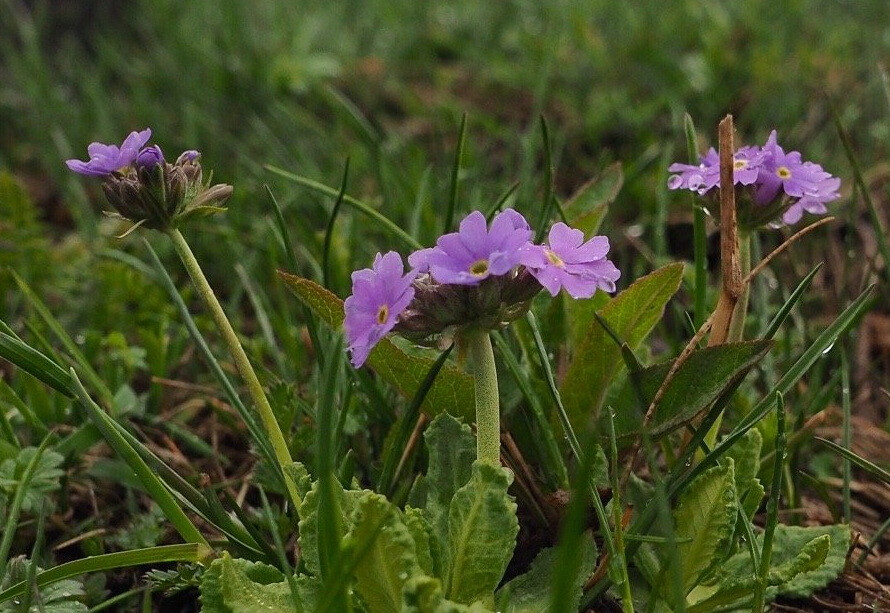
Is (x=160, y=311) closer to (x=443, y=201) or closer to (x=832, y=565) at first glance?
(x=443, y=201)

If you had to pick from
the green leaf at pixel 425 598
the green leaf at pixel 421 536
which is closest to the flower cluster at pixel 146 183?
the green leaf at pixel 421 536

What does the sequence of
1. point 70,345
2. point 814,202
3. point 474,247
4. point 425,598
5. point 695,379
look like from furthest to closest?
point 70,345
point 814,202
point 695,379
point 474,247
point 425,598

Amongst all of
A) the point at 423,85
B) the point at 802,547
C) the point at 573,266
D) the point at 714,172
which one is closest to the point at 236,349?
the point at 573,266

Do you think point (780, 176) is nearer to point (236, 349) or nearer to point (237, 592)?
point (236, 349)

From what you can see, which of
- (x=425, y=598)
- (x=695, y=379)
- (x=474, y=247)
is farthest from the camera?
(x=695, y=379)

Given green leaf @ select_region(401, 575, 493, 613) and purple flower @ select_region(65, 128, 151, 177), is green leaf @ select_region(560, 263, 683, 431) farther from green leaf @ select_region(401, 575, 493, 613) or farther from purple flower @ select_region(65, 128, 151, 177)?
purple flower @ select_region(65, 128, 151, 177)

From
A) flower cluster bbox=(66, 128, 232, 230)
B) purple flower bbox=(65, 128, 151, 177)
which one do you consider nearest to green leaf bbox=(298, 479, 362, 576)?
flower cluster bbox=(66, 128, 232, 230)
